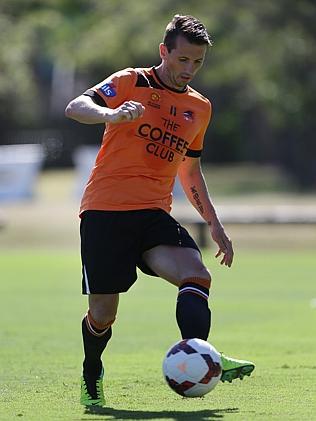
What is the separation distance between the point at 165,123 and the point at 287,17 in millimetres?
38242

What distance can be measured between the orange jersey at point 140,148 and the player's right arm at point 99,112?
0.32 metres

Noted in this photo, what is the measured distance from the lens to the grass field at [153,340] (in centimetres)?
734

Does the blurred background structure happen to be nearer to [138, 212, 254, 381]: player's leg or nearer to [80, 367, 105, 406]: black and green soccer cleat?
[80, 367, 105, 406]: black and green soccer cleat

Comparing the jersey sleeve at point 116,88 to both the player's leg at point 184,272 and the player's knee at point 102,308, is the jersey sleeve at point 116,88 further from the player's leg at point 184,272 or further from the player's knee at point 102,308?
the player's knee at point 102,308

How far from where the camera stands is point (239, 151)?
2283 inches

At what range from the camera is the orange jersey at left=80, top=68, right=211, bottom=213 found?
7.39 metres

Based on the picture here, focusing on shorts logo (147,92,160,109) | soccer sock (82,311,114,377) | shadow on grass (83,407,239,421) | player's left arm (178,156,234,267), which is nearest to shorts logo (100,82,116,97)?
shorts logo (147,92,160,109)

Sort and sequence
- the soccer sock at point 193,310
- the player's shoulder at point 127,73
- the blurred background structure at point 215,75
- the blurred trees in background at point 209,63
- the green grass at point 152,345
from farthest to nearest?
the blurred trees in background at point 209,63, the blurred background structure at point 215,75, the player's shoulder at point 127,73, the green grass at point 152,345, the soccer sock at point 193,310

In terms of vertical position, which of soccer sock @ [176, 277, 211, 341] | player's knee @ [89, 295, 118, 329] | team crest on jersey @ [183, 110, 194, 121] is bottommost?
player's knee @ [89, 295, 118, 329]

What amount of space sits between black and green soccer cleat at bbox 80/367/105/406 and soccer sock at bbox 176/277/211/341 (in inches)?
31.2

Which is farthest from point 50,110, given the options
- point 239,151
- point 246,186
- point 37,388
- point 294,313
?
point 37,388

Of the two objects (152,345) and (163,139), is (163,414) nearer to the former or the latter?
(163,139)

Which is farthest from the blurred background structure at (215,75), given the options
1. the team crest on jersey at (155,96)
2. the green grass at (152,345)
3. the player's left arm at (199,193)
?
the team crest on jersey at (155,96)

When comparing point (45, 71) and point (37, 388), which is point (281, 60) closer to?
point (45, 71)
